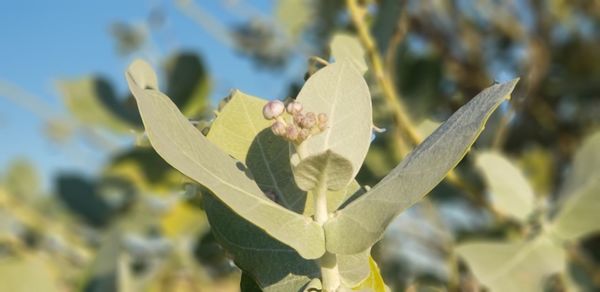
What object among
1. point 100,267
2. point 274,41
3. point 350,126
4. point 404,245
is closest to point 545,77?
point 404,245

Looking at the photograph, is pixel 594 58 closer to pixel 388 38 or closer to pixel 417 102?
pixel 417 102

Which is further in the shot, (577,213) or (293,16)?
(293,16)

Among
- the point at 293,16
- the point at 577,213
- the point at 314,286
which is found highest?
the point at 293,16

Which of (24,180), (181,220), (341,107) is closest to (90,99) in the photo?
(181,220)

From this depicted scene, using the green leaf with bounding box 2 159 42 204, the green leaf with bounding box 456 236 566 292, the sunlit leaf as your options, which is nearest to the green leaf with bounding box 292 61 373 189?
the green leaf with bounding box 456 236 566 292

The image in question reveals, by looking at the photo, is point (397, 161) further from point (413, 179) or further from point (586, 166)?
point (413, 179)

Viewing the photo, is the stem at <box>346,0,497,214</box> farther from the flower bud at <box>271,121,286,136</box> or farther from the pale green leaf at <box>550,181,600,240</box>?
the flower bud at <box>271,121,286,136</box>
